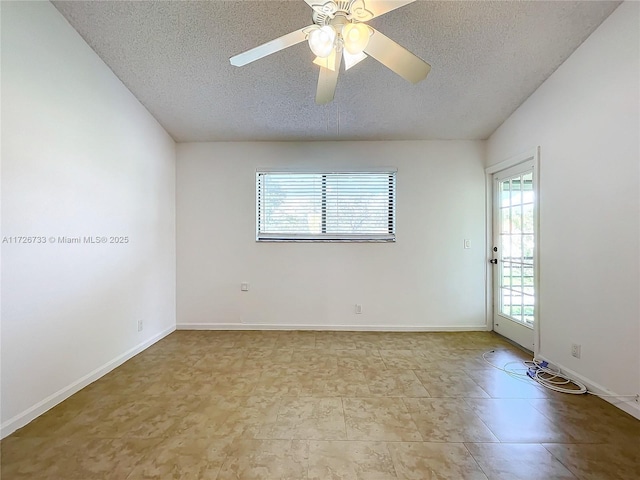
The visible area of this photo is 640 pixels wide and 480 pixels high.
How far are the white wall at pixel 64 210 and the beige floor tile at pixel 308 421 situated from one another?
5.36 ft

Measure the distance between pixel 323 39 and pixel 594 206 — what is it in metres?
2.38

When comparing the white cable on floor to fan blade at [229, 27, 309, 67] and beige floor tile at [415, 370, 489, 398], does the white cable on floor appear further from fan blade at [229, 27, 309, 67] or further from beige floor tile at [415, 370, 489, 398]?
fan blade at [229, 27, 309, 67]

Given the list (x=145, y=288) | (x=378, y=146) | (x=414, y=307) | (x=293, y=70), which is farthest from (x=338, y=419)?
(x=378, y=146)

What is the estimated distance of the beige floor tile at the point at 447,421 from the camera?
1.81 meters

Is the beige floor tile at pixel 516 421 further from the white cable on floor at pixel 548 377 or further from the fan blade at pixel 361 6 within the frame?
the fan blade at pixel 361 6

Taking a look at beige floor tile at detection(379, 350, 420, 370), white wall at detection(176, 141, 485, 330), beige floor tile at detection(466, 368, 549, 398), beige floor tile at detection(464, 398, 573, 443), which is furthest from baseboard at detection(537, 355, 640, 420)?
white wall at detection(176, 141, 485, 330)

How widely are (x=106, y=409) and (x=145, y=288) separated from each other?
1420 millimetres

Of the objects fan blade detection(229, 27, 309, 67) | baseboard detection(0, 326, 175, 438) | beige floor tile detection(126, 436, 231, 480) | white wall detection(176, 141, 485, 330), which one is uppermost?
fan blade detection(229, 27, 309, 67)

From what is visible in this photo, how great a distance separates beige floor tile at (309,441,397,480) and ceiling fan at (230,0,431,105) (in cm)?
209

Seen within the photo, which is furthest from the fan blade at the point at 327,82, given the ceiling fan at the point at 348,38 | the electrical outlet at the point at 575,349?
the electrical outlet at the point at 575,349

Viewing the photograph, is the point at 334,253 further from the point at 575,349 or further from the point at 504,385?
the point at 575,349

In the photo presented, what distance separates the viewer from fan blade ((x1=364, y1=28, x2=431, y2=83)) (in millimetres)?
1521

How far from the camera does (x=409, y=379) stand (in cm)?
256

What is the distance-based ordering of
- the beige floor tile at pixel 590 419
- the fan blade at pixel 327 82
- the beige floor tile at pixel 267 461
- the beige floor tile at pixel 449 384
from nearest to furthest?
1. the beige floor tile at pixel 267 461
2. the fan blade at pixel 327 82
3. the beige floor tile at pixel 590 419
4. the beige floor tile at pixel 449 384
